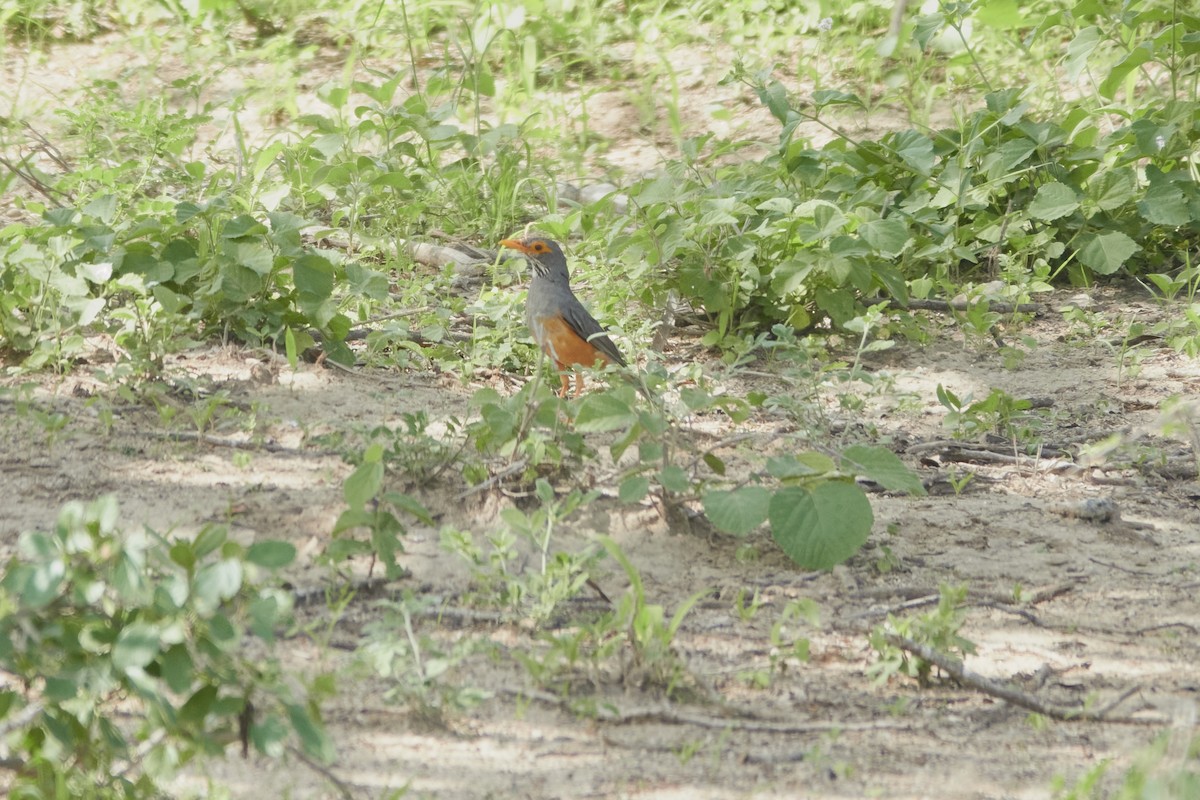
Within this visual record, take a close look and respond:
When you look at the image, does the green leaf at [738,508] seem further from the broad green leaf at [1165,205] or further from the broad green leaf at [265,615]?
the broad green leaf at [1165,205]

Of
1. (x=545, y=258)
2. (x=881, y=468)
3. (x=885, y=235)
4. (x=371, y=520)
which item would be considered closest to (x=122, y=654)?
(x=371, y=520)

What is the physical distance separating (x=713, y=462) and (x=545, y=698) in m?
1.08

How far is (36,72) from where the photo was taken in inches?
340

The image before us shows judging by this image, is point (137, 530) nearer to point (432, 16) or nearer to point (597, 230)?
point (597, 230)

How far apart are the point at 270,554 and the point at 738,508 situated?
1441 millimetres

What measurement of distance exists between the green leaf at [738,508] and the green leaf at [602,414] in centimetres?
32

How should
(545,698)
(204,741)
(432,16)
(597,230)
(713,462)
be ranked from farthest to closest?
(432,16)
(597,230)
(713,462)
(545,698)
(204,741)

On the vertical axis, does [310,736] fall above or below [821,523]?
above

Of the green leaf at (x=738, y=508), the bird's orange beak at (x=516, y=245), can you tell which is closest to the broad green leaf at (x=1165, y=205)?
the bird's orange beak at (x=516, y=245)

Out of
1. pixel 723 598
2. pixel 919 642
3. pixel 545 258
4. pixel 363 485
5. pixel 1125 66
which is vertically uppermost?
pixel 1125 66

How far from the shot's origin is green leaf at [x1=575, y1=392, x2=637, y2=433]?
3.56 meters

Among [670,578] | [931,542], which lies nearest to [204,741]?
[670,578]

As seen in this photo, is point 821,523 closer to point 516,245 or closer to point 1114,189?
point 516,245

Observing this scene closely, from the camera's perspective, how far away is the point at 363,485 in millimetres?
→ 3174
